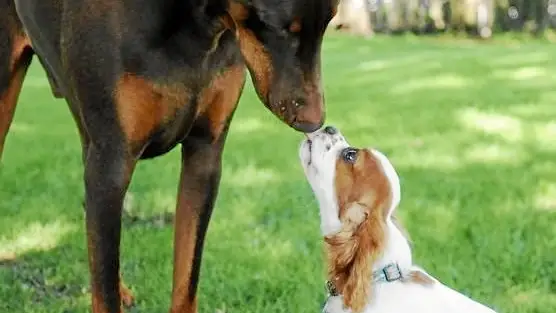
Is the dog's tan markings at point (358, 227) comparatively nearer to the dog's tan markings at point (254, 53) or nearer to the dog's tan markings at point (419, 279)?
the dog's tan markings at point (419, 279)

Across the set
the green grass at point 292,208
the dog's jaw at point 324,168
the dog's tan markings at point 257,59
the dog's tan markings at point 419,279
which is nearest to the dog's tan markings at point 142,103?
the dog's tan markings at point 257,59

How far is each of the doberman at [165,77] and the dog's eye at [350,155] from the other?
508mm

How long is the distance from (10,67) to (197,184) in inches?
39.3

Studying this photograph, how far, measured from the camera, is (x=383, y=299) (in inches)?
133

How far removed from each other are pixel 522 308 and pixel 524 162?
2.57 m

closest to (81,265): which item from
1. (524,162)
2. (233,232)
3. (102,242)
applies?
(233,232)

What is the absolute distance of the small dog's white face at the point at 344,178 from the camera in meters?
3.62

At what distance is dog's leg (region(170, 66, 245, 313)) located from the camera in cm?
346

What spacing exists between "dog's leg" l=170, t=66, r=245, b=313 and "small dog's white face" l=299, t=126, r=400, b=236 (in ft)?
1.35

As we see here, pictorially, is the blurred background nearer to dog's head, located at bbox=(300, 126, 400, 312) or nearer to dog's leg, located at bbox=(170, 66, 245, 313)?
dog's head, located at bbox=(300, 126, 400, 312)

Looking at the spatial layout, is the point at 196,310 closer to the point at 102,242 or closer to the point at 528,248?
the point at 102,242

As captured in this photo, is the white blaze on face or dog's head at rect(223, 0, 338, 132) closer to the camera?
dog's head at rect(223, 0, 338, 132)

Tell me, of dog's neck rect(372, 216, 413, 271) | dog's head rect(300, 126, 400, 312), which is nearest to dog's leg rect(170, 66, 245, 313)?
dog's head rect(300, 126, 400, 312)

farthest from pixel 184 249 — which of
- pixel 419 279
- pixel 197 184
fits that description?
pixel 419 279
